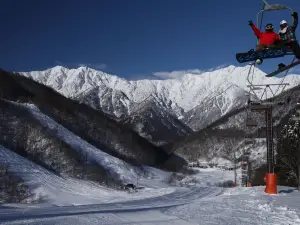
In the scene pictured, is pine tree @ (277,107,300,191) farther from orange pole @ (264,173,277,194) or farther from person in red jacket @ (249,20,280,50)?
person in red jacket @ (249,20,280,50)

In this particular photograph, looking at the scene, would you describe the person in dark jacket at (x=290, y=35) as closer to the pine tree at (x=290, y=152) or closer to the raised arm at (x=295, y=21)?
the raised arm at (x=295, y=21)

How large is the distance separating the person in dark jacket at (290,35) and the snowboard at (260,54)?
1.46 feet

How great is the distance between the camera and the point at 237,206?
1575 cm

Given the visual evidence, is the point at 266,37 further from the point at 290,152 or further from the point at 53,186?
the point at 53,186

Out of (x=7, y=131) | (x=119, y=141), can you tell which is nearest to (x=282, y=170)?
(x=7, y=131)

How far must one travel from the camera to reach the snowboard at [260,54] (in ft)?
44.0

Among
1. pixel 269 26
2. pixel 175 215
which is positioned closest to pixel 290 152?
pixel 269 26

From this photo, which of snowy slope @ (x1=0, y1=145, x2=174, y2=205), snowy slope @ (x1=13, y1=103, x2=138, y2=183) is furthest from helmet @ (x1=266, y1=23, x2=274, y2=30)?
snowy slope @ (x1=13, y1=103, x2=138, y2=183)

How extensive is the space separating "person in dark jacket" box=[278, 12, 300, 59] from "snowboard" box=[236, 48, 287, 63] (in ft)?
1.46

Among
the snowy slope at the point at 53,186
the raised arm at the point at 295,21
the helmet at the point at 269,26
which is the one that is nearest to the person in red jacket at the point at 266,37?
the helmet at the point at 269,26

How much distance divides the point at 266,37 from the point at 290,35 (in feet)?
3.70

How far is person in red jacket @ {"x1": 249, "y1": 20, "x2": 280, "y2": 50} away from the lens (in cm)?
1344

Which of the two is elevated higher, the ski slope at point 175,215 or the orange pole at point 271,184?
the orange pole at point 271,184

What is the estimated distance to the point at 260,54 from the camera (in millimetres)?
14117
